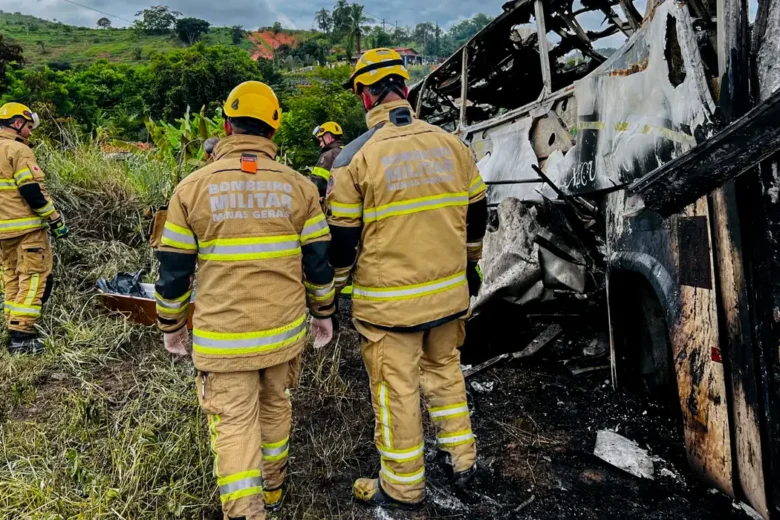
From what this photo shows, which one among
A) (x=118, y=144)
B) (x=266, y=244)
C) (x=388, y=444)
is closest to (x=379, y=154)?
(x=266, y=244)

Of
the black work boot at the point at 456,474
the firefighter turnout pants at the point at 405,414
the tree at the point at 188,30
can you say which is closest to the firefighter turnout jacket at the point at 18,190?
the firefighter turnout pants at the point at 405,414

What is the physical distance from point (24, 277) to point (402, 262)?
3411 millimetres

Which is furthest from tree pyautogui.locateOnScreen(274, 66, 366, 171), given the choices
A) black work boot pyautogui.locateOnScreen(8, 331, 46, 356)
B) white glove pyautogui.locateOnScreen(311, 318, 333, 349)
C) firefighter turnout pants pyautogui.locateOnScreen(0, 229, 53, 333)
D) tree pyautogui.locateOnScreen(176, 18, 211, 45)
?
tree pyautogui.locateOnScreen(176, 18, 211, 45)

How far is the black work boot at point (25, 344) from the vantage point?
3.73 meters

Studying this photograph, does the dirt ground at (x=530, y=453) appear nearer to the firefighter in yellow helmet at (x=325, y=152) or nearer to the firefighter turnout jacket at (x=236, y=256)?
the firefighter turnout jacket at (x=236, y=256)

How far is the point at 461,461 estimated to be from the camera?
2158 mm

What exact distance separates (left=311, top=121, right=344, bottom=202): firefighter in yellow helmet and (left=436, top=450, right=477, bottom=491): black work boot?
313 centimetres

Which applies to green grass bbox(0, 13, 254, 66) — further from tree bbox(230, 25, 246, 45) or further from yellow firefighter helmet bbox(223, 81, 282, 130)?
yellow firefighter helmet bbox(223, 81, 282, 130)

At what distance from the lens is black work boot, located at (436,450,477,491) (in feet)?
7.07

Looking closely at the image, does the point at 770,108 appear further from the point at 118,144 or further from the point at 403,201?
the point at 118,144

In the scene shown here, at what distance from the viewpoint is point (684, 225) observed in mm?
1752

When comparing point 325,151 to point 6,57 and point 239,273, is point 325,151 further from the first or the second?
point 6,57

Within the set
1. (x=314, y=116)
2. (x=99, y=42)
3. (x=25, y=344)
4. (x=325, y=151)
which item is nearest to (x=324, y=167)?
(x=325, y=151)

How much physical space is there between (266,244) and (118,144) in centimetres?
664
